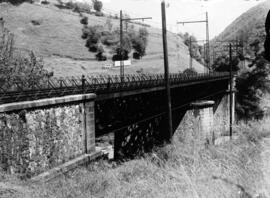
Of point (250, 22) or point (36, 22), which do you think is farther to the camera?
point (250, 22)

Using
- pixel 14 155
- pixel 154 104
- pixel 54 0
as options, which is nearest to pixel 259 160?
pixel 14 155

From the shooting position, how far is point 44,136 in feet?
40.5

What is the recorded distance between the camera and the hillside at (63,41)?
275 feet

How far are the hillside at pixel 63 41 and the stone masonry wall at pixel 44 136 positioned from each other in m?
57.2

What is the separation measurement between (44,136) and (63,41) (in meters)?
94.8

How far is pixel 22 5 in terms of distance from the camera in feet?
411

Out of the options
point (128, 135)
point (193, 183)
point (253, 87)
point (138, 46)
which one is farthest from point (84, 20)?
point (193, 183)

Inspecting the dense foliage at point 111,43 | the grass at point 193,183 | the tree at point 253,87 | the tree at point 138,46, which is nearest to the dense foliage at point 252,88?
the tree at point 253,87

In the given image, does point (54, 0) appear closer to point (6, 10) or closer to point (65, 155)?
point (6, 10)

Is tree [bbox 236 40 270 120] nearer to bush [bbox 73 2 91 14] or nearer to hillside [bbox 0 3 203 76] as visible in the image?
hillside [bbox 0 3 203 76]

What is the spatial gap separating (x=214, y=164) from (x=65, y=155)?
23.6 ft

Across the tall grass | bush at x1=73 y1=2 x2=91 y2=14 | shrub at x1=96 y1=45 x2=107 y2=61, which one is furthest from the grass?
bush at x1=73 y1=2 x2=91 y2=14

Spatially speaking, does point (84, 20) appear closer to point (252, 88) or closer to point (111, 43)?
point (111, 43)

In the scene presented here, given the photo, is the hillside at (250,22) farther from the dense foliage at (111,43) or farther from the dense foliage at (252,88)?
the dense foliage at (252,88)
